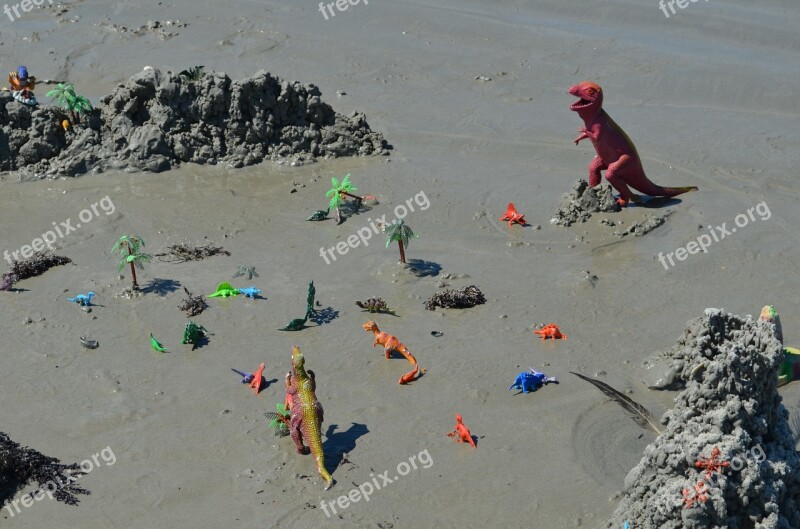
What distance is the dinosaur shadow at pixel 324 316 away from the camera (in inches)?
599

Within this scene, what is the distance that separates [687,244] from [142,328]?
8.84 m

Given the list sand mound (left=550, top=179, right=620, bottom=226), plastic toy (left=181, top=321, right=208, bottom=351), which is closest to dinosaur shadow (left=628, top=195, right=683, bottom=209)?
sand mound (left=550, top=179, right=620, bottom=226)

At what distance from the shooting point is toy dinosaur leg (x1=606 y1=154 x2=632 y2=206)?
18.1 m

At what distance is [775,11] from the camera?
27859 millimetres

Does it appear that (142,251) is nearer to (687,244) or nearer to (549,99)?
(687,244)

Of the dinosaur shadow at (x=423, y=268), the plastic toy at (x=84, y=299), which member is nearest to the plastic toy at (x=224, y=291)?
the plastic toy at (x=84, y=299)

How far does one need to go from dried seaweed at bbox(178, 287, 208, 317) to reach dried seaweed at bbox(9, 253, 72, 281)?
279 cm

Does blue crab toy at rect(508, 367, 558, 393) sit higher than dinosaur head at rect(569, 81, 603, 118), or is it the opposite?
dinosaur head at rect(569, 81, 603, 118)

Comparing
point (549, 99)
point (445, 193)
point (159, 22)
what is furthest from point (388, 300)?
Result: point (159, 22)

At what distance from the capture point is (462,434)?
1229 cm
